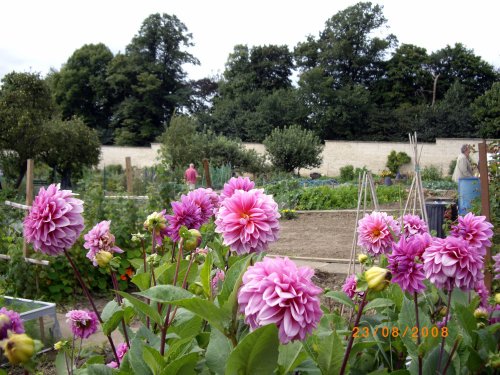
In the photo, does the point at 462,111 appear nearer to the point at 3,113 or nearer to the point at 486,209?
the point at 3,113

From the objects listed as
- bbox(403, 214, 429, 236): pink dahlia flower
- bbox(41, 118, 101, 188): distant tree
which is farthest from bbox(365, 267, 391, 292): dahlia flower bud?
bbox(41, 118, 101, 188): distant tree

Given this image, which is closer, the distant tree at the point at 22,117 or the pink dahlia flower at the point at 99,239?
the pink dahlia flower at the point at 99,239

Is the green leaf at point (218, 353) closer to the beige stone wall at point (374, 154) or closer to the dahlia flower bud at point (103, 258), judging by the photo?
the dahlia flower bud at point (103, 258)

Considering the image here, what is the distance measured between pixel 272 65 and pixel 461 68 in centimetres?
1369

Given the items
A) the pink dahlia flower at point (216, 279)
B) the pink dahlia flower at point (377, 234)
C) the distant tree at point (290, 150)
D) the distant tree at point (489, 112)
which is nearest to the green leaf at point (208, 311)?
the pink dahlia flower at point (216, 279)

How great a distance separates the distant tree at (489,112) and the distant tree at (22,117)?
2456 cm

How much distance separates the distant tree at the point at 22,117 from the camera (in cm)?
1734

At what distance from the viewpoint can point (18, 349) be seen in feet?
2.29

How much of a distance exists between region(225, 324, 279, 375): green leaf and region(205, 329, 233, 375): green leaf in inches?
5.1

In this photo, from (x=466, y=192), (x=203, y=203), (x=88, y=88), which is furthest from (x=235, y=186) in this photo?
(x=88, y=88)

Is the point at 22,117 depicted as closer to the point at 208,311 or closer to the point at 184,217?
the point at 184,217
